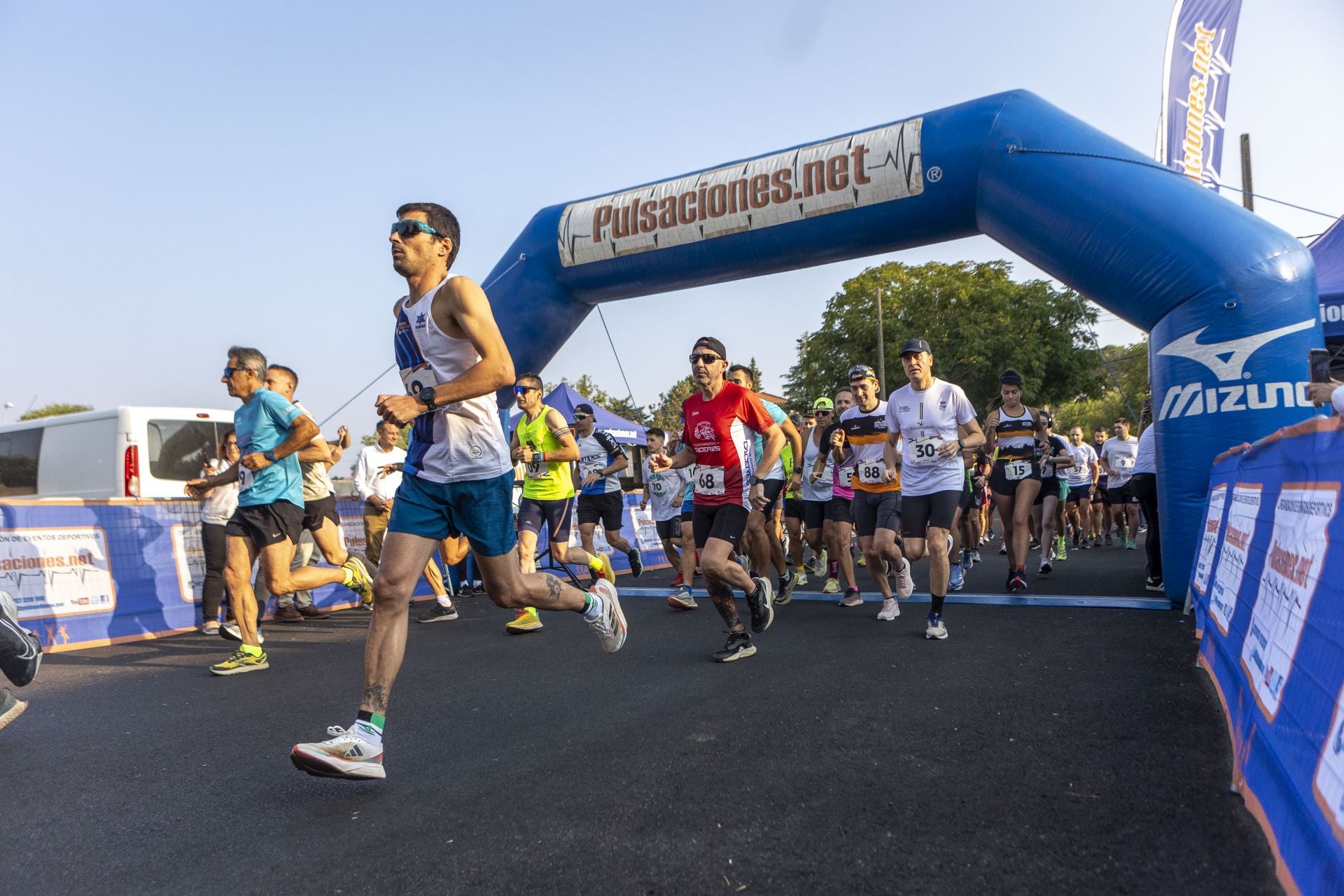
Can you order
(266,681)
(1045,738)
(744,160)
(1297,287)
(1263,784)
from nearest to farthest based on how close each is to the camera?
(1263,784) < (1045,738) < (266,681) < (1297,287) < (744,160)

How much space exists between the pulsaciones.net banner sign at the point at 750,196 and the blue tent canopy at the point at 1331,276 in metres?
4.57

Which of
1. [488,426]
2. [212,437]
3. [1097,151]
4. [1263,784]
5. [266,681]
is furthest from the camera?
[212,437]

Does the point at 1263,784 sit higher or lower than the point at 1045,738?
higher

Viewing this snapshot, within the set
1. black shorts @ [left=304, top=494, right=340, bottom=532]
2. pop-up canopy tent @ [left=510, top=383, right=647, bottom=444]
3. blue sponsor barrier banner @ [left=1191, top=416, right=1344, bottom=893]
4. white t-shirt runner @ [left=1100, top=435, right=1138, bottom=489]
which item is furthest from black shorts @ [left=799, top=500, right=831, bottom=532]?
white t-shirt runner @ [left=1100, top=435, right=1138, bottom=489]

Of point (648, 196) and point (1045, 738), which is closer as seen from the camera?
point (1045, 738)

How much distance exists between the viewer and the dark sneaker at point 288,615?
8242 mm

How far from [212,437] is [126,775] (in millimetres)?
7928

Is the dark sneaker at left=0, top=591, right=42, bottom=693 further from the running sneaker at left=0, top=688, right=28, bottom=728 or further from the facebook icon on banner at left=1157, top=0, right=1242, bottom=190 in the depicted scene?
the facebook icon on banner at left=1157, top=0, right=1242, bottom=190

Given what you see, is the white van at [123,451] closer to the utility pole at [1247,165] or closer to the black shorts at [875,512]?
the black shorts at [875,512]

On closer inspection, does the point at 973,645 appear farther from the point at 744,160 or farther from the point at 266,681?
the point at 744,160

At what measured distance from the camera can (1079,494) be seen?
14000mm

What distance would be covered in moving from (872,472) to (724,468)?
7.05ft

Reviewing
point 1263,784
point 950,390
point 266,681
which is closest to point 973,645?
point 950,390

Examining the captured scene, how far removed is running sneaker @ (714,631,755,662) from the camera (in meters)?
5.16
